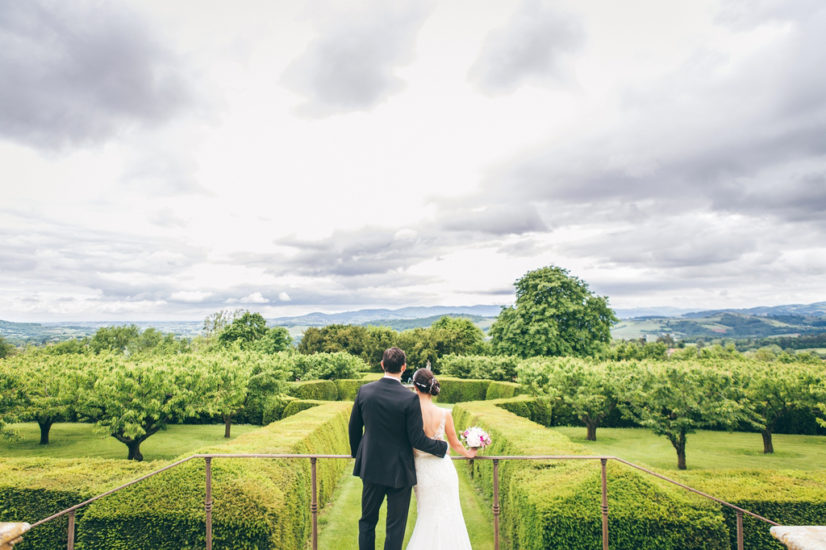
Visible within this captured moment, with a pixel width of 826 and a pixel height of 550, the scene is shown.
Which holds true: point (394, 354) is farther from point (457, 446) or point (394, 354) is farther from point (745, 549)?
point (745, 549)

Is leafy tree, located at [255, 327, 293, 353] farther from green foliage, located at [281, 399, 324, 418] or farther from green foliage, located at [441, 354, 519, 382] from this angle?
green foliage, located at [281, 399, 324, 418]

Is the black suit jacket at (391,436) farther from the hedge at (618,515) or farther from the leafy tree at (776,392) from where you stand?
the leafy tree at (776,392)

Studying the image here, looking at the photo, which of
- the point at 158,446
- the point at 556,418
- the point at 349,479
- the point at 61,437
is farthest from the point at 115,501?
A: the point at 556,418

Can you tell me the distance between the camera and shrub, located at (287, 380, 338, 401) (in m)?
26.9

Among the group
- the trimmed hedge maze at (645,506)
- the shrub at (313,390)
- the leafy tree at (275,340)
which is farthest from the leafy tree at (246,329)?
the trimmed hedge maze at (645,506)

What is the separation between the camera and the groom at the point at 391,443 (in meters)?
4.73

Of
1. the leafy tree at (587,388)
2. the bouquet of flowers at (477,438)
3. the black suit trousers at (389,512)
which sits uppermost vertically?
the bouquet of flowers at (477,438)

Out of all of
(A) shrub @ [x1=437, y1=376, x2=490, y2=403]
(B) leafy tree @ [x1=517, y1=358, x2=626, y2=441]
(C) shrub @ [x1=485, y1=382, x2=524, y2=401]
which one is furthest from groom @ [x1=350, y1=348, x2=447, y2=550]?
(A) shrub @ [x1=437, y1=376, x2=490, y2=403]

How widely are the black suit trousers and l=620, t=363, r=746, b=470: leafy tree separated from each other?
1303 cm

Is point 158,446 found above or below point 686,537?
below

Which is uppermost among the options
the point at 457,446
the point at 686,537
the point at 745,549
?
the point at 457,446

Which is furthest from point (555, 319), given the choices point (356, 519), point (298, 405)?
point (356, 519)

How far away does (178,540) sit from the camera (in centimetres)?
674

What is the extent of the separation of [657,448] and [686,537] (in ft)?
44.4
